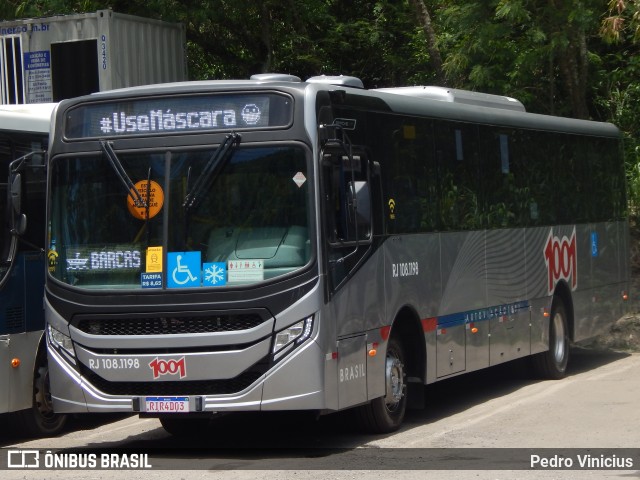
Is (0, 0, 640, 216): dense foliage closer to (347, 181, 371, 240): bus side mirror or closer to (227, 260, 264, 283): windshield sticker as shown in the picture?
(347, 181, 371, 240): bus side mirror

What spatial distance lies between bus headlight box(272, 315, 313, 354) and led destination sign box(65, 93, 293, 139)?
1.68 metres

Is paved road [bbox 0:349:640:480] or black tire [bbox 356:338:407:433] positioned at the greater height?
black tire [bbox 356:338:407:433]

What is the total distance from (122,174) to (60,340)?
1539 mm

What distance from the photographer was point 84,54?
1775cm

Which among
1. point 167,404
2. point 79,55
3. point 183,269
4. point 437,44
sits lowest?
point 167,404

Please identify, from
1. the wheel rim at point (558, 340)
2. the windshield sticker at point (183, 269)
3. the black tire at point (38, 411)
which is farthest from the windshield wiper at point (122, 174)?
the wheel rim at point (558, 340)

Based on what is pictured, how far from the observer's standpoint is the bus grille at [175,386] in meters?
9.77

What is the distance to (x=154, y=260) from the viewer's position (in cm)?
997

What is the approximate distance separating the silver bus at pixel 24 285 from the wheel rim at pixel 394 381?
11.3 feet

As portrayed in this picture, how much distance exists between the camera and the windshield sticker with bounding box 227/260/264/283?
32.1 feet

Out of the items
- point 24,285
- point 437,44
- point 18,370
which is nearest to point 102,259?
point 24,285

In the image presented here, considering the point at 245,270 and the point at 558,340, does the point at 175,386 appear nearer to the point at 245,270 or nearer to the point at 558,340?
the point at 245,270

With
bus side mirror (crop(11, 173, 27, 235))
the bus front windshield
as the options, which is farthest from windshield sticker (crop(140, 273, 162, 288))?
bus side mirror (crop(11, 173, 27, 235))

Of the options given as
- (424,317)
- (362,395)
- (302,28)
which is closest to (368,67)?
(302,28)
